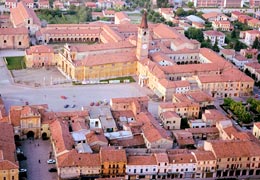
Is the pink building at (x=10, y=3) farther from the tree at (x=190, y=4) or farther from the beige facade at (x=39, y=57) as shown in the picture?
the tree at (x=190, y=4)

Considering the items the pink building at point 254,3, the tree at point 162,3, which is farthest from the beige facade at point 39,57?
the pink building at point 254,3

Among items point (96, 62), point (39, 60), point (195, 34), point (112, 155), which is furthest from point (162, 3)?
point (112, 155)

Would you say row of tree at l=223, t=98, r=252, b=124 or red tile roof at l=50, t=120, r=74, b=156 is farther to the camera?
A: row of tree at l=223, t=98, r=252, b=124

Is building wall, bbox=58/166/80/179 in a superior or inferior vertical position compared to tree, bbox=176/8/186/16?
inferior

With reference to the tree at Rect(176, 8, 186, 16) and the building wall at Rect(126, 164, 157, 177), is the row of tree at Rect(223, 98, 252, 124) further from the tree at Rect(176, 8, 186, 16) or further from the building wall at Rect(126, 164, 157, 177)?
the tree at Rect(176, 8, 186, 16)

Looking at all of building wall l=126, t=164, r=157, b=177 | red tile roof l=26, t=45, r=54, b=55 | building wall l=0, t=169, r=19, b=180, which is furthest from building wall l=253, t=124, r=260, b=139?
red tile roof l=26, t=45, r=54, b=55

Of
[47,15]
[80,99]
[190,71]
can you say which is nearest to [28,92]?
[80,99]
